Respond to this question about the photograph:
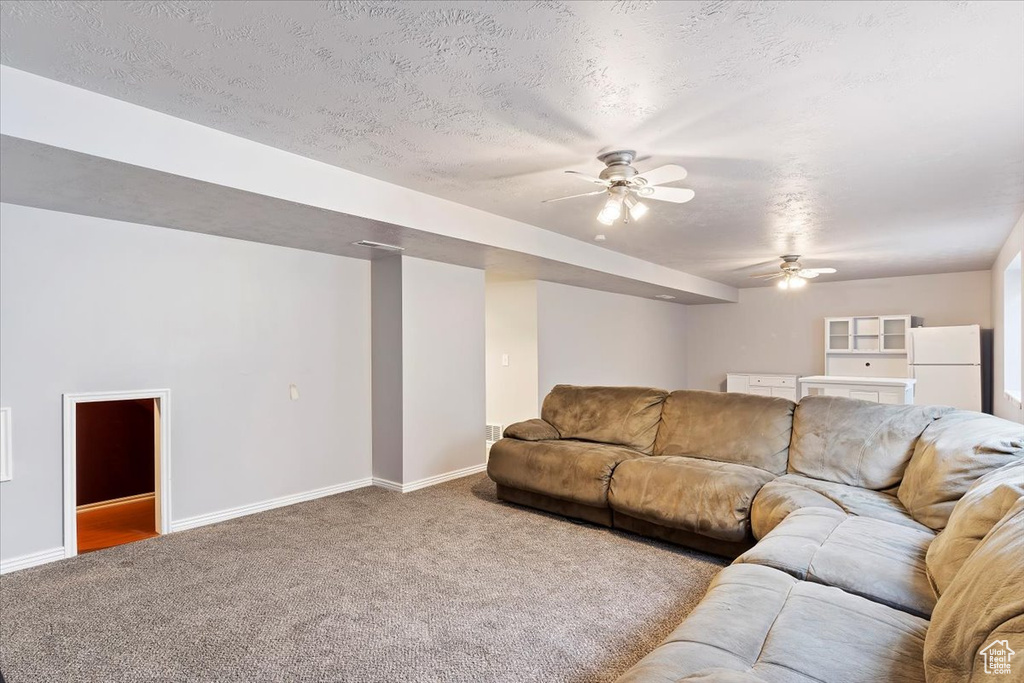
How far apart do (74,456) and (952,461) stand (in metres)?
4.90

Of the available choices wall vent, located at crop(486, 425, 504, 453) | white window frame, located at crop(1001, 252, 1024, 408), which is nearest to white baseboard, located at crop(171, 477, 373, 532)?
wall vent, located at crop(486, 425, 504, 453)

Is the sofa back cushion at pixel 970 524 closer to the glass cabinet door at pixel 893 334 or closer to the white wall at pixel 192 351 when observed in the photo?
the white wall at pixel 192 351

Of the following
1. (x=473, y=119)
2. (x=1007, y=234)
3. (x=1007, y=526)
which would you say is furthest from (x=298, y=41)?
(x=1007, y=234)

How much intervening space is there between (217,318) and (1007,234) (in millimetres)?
6865

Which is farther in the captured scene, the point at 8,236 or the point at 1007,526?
the point at 8,236

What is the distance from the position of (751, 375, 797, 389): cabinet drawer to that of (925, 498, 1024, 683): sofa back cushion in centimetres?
752

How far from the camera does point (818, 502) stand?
2.80m

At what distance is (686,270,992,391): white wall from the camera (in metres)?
7.16

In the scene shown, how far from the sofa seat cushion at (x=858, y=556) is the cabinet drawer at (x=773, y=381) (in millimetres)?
6419

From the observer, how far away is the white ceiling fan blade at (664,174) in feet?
8.78

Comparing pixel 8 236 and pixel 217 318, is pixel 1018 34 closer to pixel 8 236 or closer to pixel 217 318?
pixel 217 318

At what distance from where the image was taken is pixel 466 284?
5.38m

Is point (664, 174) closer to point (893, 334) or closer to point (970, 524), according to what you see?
point (970, 524)

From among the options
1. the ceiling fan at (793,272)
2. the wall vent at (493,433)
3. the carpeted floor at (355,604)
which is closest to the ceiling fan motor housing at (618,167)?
the carpeted floor at (355,604)
